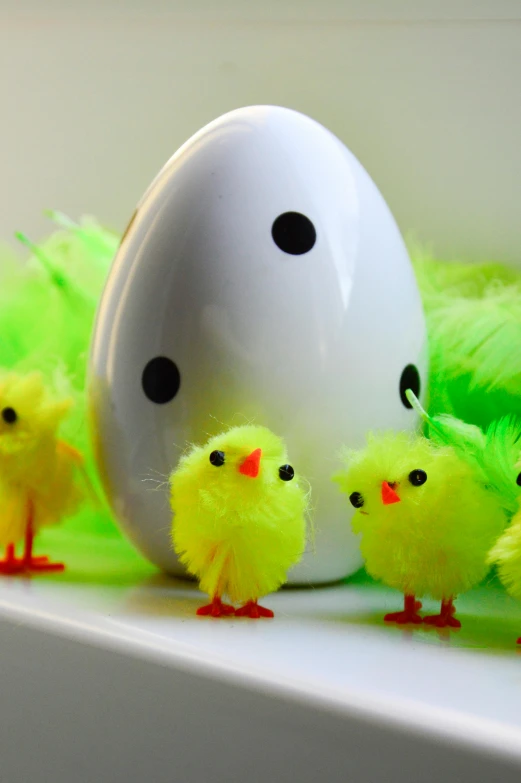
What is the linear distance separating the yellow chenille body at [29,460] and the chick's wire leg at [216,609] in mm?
174

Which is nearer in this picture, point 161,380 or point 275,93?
point 161,380

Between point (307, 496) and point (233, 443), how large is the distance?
0.06 m

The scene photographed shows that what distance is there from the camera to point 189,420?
60 cm

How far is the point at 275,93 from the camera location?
0.99 m

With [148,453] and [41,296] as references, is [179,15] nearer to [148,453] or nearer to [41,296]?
[41,296]

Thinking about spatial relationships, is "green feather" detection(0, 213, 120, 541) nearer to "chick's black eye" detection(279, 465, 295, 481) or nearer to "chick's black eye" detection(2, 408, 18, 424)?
"chick's black eye" detection(2, 408, 18, 424)

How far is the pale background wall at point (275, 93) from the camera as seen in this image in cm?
84

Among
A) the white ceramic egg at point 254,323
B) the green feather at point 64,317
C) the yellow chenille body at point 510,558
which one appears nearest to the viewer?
the yellow chenille body at point 510,558

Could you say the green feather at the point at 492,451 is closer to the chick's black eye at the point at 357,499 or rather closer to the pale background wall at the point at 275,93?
the chick's black eye at the point at 357,499

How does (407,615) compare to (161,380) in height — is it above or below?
below

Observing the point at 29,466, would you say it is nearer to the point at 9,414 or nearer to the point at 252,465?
the point at 9,414

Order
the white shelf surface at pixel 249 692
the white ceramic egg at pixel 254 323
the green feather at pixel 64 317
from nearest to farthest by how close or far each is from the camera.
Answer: the white shelf surface at pixel 249 692 < the white ceramic egg at pixel 254 323 < the green feather at pixel 64 317

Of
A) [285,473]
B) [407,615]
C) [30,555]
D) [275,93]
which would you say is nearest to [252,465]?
[285,473]

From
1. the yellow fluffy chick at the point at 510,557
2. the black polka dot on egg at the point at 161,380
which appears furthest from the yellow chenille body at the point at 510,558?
the black polka dot on egg at the point at 161,380
